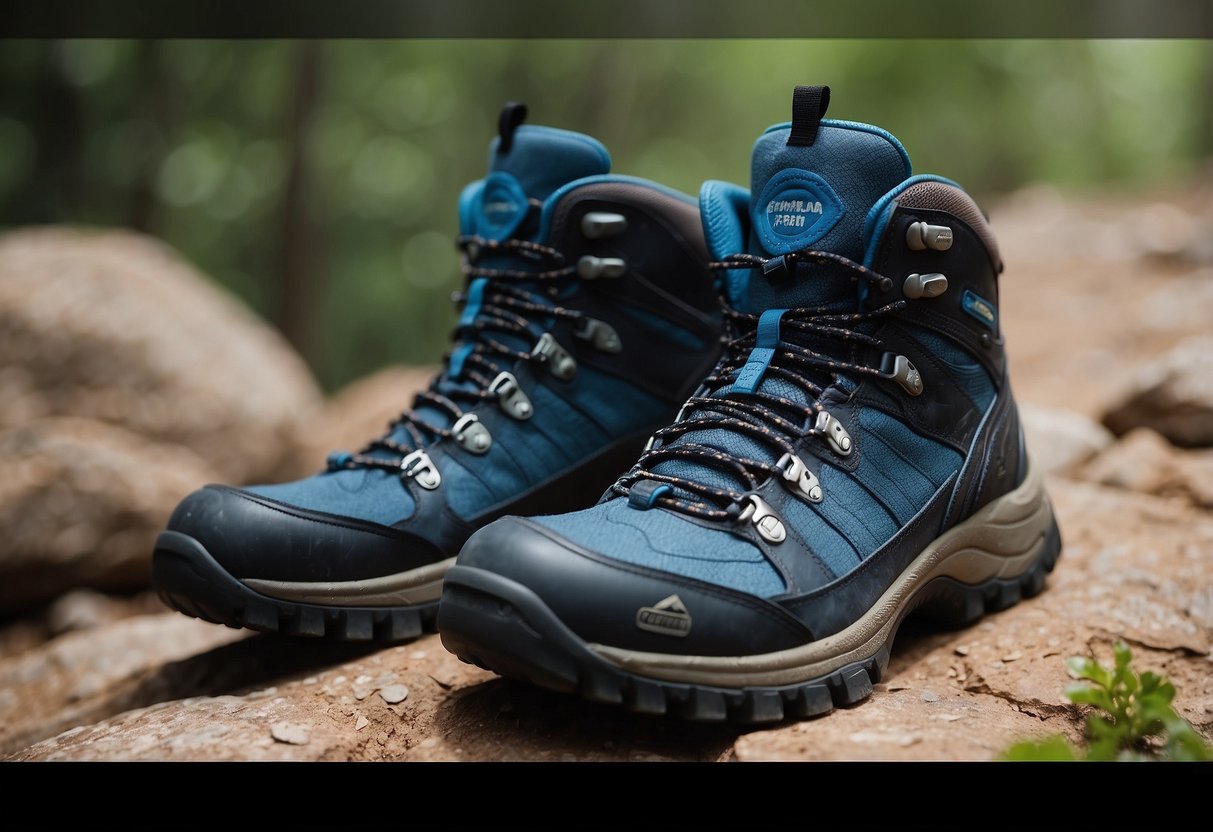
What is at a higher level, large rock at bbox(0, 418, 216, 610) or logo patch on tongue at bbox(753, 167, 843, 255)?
logo patch on tongue at bbox(753, 167, 843, 255)

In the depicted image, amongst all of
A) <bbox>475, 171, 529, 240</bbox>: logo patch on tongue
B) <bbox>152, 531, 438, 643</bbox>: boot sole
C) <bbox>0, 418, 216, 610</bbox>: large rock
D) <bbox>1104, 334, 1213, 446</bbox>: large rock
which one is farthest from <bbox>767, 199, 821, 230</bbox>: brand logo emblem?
<bbox>0, 418, 216, 610</bbox>: large rock

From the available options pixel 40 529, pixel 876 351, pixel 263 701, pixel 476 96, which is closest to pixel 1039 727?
pixel 876 351

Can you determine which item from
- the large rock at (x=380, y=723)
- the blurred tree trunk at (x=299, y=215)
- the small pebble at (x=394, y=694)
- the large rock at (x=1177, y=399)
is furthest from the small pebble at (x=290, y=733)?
the blurred tree trunk at (x=299, y=215)

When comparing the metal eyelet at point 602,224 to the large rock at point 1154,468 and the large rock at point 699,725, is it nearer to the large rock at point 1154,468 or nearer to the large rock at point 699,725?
the large rock at point 699,725

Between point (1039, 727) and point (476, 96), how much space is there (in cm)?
862

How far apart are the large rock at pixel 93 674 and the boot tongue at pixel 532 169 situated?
0.91 metres

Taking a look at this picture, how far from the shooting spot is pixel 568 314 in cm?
159

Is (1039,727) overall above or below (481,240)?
below

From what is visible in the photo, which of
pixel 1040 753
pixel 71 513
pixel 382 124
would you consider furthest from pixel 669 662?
pixel 382 124

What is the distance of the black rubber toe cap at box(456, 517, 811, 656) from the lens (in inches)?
41.9

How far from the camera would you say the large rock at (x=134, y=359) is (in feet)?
10.3

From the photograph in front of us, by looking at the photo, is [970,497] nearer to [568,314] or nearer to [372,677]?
[568,314]

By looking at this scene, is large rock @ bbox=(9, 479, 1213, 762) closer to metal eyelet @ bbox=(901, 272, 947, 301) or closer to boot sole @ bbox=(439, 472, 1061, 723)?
boot sole @ bbox=(439, 472, 1061, 723)

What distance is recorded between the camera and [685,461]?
1.28 m
